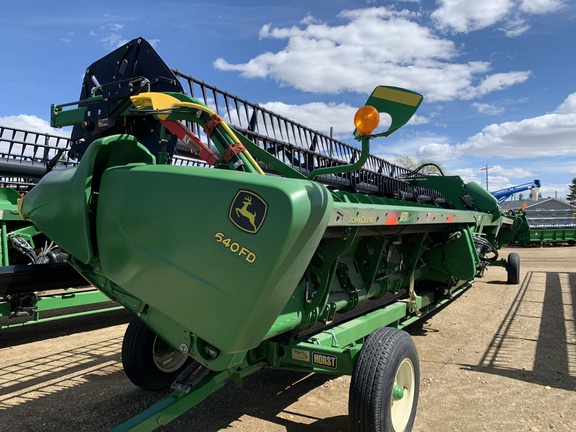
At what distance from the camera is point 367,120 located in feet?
7.36

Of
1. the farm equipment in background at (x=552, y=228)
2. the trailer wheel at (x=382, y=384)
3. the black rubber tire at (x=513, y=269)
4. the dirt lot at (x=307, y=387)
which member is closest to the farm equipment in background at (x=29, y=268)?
the dirt lot at (x=307, y=387)

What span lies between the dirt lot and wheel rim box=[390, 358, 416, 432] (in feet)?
1.08

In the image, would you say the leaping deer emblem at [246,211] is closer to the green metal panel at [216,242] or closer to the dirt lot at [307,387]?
the green metal panel at [216,242]

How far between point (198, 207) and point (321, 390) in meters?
2.31

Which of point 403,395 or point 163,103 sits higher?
point 163,103

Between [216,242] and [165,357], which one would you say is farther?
[165,357]

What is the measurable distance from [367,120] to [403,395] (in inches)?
68.1

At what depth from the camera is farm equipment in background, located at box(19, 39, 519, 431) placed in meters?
1.98

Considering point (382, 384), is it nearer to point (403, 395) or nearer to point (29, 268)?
point (403, 395)

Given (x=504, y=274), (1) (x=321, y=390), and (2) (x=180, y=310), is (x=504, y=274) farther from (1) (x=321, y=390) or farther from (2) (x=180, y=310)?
(2) (x=180, y=310)

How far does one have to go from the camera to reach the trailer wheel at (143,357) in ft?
11.4

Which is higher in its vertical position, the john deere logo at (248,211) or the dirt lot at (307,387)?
the john deere logo at (248,211)

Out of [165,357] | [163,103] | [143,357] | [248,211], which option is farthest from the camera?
[165,357]

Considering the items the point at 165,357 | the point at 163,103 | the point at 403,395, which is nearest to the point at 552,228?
the point at 403,395
